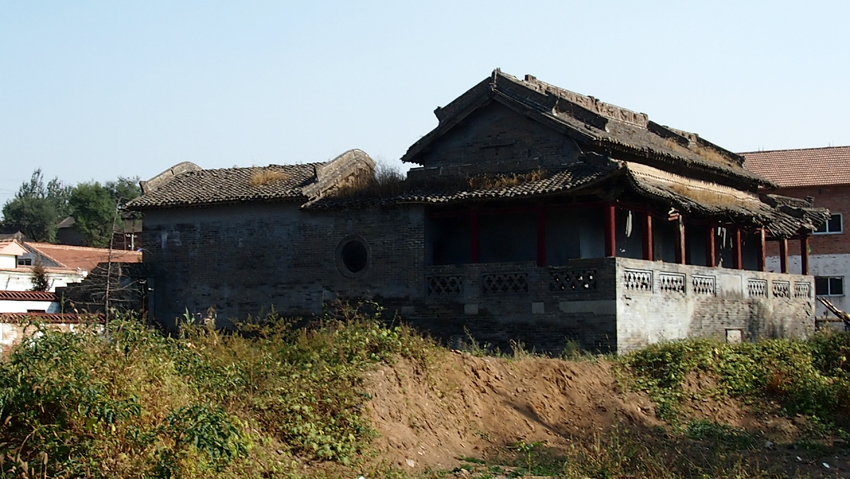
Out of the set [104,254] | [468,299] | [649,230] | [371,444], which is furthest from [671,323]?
[104,254]

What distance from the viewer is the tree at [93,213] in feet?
189

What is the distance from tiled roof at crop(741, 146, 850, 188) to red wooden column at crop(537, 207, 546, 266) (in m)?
19.0

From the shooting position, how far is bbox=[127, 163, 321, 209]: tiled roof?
22006 mm

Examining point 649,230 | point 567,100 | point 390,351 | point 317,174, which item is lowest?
point 390,351

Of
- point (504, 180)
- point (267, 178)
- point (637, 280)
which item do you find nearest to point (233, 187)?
point (267, 178)

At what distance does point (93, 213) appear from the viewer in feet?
191

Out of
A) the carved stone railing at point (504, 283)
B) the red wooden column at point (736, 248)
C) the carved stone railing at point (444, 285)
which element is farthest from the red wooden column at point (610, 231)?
the red wooden column at point (736, 248)

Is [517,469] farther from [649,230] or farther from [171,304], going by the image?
[171,304]

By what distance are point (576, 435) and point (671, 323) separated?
621 cm

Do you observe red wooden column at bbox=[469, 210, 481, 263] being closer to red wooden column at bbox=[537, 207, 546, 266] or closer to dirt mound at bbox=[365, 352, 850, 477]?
red wooden column at bbox=[537, 207, 546, 266]

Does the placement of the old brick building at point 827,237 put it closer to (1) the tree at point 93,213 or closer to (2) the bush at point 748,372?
(2) the bush at point 748,372

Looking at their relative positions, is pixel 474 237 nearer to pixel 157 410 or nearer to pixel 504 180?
pixel 504 180

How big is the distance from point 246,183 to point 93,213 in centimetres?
3816

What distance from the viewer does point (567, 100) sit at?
71.2 feet
